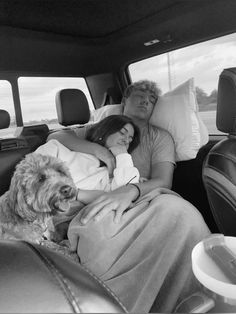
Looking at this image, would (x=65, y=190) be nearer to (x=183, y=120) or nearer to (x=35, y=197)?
(x=35, y=197)

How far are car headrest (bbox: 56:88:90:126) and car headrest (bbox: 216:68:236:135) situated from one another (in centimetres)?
141

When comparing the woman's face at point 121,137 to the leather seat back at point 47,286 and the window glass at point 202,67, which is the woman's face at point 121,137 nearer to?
the window glass at point 202,67

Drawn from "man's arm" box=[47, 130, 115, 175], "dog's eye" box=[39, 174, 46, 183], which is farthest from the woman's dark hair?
"dog's eye" box=[39, 174, 46, 183]

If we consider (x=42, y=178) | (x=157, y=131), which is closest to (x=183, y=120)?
(x=157, y=131)

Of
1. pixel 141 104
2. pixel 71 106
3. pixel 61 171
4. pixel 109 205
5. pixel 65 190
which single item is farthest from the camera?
pixel 71 106

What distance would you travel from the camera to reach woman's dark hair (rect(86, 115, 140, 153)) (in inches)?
88.1

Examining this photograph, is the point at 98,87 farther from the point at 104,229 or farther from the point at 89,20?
the point at 104,229

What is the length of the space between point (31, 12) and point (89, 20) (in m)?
0.56

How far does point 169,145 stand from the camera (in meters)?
2.22

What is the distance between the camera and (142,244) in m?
1.54

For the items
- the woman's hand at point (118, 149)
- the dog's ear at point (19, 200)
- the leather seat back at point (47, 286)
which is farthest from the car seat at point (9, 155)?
the leather seat back at point (47, 286)

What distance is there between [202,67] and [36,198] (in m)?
1.83

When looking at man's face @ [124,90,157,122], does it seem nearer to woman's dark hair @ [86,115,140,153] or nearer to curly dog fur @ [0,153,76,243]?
woman's dark hair @ [86,115,140,153]

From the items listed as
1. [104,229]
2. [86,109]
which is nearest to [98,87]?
[86,109]
